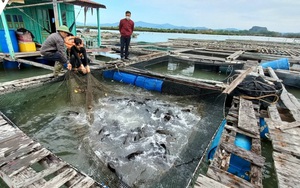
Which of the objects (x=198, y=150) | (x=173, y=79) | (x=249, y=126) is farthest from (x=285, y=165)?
(x=173, y=79)

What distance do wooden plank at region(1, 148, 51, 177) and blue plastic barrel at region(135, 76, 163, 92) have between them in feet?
14.4

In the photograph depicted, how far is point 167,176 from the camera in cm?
288

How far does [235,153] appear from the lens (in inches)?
102

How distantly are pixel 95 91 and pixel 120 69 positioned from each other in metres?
2.36

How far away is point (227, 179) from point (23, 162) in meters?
2.68

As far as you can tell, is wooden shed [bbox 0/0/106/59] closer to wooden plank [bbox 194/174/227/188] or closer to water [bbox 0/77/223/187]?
water [bbox 0/77/223/187]

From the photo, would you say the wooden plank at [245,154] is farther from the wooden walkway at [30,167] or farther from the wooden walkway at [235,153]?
the wooden walkway at [30,167]

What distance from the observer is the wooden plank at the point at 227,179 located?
2.04 meters

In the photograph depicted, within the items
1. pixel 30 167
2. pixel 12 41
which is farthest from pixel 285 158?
pixel 12 41

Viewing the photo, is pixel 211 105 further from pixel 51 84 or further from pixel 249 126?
pixel 51 84

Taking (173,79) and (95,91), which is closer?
(95,91)

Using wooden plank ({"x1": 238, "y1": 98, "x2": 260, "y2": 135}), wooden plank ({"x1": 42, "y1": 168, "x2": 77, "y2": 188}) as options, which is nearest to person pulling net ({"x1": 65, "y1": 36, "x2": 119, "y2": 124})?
wooden plank ({"x1": 42, "y1": 168, "x2": 77, "y2": 188})

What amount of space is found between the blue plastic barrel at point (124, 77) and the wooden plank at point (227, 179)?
507cm

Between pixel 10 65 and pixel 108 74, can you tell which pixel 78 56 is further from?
pixel 10 65
